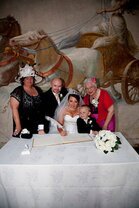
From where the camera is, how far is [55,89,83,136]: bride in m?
3.38

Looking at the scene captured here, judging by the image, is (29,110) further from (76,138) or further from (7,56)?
(7,56)

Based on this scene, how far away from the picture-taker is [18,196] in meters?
1.97

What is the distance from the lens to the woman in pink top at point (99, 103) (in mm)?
3520

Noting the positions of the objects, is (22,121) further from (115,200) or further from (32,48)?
(32,48)

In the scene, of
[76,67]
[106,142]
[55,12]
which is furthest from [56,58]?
[106,142]

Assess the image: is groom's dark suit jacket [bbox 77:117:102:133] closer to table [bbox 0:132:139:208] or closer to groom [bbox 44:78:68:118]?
groom [bbox 44:78:68:118]

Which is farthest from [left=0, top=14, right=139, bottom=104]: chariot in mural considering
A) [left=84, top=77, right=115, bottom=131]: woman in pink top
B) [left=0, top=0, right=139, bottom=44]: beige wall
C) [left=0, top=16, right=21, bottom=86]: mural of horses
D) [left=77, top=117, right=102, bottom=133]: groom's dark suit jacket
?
[left=77, top=117, right=102, bottom=133]: groom's dark suit jacket

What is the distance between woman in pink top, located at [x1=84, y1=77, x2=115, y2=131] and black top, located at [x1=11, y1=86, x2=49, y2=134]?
2.53 ft

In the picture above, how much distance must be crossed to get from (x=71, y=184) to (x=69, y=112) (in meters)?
1.62

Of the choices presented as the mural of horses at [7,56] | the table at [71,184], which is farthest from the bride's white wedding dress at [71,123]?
the mural of horses at [7,56]

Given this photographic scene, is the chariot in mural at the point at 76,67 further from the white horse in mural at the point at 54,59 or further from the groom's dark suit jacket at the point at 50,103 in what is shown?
the groom's dark suit jacket at the point at 50,103

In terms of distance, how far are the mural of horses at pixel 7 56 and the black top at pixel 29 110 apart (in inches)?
71.9

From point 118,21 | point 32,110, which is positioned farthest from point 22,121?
point 118,21

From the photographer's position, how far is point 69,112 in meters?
3.45
